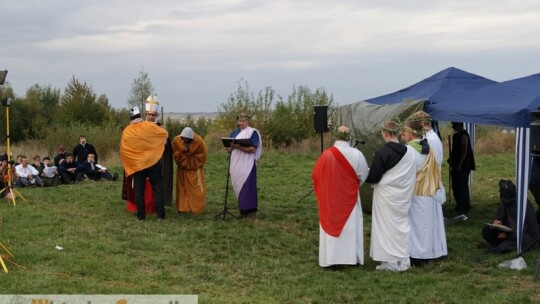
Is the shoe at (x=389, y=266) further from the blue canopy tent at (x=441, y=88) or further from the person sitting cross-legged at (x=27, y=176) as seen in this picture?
the person sitting cross-legged at (x=27, y=176)

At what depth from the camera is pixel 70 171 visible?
16031mm

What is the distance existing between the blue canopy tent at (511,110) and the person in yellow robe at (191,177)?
3.69m

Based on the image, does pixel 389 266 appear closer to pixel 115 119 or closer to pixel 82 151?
pixel 82 151

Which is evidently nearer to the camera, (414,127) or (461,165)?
(414,127)

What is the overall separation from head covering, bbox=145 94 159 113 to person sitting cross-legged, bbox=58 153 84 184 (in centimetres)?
585

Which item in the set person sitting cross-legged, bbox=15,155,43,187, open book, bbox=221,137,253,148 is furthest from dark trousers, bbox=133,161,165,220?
person sitting cross-legged, bbox=15,155,43,187

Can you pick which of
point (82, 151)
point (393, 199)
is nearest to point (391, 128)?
point (393, 199)

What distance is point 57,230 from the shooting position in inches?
380

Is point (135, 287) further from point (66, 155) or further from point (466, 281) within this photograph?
point (66, 155)

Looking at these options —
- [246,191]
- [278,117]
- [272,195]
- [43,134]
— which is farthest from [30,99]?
[246,191]

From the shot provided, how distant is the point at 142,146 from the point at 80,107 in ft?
74.4

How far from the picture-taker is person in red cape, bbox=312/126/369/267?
739cm

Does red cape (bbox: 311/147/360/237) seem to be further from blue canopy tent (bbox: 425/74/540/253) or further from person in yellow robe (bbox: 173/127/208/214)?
person in yellow robe (bbox: 173/127/208/214)

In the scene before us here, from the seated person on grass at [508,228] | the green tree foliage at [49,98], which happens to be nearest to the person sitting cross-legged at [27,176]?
the seated person on grass at [508,228]
